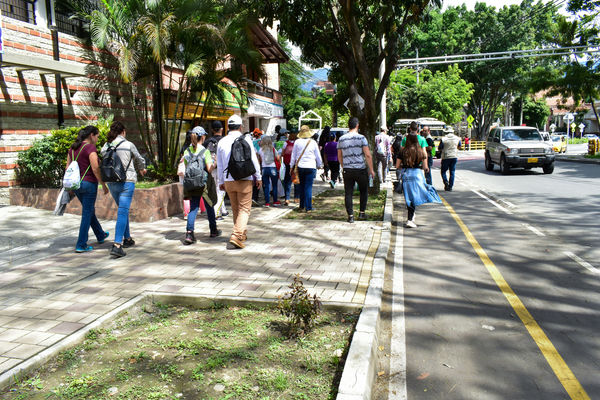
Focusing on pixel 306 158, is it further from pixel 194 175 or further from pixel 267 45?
pixel 267 45

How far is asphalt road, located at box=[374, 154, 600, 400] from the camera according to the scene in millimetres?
3447

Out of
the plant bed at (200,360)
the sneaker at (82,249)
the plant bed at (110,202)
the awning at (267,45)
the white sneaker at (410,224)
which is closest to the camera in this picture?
the plant bed at (200,360)

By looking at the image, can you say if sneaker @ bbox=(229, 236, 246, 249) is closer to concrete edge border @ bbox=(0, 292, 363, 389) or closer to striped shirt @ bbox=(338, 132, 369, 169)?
concrete edge border @ bbox=(0, 292, 363, 389)

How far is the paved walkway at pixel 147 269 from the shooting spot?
4.42m

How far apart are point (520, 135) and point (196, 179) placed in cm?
1606

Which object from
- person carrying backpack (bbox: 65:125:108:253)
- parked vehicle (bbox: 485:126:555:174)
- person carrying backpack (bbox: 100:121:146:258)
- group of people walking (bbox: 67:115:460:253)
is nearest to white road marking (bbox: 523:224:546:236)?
group of people walking (bbox: 67:115:460:253)

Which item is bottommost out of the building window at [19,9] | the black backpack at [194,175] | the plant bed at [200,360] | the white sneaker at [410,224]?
the plant bed at [200,360]

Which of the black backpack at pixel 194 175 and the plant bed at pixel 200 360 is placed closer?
the plant bed at pixel 200 360

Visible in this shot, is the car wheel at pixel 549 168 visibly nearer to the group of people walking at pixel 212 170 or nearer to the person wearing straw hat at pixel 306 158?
the group of people walking at pixel 212 170

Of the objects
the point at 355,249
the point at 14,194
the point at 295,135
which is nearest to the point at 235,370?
the point at 355,249

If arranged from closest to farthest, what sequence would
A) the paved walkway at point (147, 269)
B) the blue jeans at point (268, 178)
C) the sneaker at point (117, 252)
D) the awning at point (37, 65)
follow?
the paved walkway at point (147, 269) → the sneaker at point (117, 252) → the awning at point (37, 65) → the blue jeans at point (268, 178)

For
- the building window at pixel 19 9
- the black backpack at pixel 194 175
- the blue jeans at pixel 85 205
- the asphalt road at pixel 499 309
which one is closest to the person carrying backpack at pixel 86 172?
the blue jeans at pixel 85 205

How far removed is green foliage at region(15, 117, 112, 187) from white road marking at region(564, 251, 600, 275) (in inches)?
348

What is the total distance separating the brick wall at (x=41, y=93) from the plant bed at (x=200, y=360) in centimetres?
705
